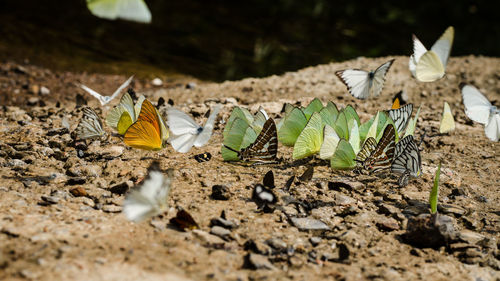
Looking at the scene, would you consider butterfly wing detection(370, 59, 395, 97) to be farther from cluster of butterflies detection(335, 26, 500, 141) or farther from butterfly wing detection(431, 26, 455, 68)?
butterfly wing detection(431, 26, 455, 68)

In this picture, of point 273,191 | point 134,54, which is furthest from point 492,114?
point 134,54

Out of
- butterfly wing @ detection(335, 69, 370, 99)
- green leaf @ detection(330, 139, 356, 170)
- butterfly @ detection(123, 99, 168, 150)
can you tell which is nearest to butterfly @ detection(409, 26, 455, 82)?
butterfly wing @ detection(335, 69, 370, 99)

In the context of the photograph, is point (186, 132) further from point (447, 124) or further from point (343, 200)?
point (447, 124)

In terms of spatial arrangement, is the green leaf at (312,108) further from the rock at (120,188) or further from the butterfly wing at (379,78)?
the rock at (120,188)

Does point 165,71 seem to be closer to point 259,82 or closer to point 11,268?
point 259,82

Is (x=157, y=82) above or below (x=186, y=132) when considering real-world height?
above

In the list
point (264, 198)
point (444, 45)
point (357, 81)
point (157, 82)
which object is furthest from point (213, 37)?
point (264, 198)
